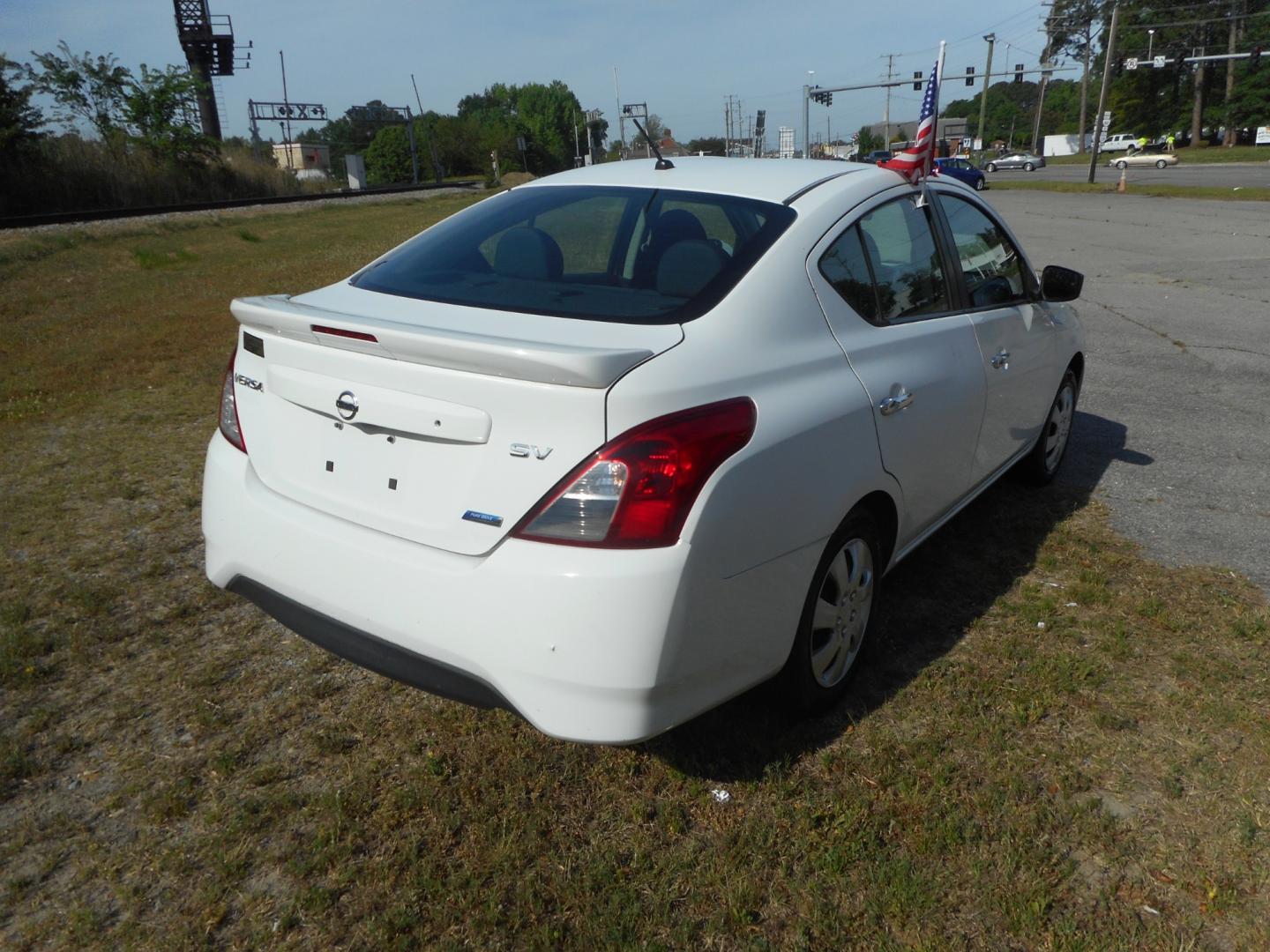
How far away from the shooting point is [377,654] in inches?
101

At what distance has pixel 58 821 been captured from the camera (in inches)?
105

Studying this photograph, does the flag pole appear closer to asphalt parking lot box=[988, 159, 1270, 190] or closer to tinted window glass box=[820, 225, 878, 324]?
tinted window glass box=[820, 225, 878, 324]

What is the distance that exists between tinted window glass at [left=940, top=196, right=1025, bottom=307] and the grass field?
1153 mm

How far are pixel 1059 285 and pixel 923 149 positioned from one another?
1229mm

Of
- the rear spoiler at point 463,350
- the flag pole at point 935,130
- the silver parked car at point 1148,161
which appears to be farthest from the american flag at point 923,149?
the silver parked car at point 1148,161

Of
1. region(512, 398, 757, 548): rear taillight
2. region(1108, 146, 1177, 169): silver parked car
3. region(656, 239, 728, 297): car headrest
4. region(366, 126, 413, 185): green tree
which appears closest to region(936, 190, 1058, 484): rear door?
region(656, 239, 728, 297): car headrest

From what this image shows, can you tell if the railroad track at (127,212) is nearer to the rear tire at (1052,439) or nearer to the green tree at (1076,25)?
the rear tire at (1052,439)

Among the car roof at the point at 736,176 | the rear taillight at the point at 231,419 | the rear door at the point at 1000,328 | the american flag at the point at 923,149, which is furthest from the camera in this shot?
the rear door at the point at 1000,328

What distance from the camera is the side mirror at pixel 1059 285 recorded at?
4543 millimetres

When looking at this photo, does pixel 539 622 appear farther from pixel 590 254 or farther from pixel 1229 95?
pixel 1229 95

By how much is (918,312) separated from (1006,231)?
1.39 metres

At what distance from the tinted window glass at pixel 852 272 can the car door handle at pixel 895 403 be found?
255mm

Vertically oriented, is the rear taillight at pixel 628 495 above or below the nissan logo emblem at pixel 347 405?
below

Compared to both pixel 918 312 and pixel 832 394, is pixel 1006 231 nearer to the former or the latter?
pixel 918 312
